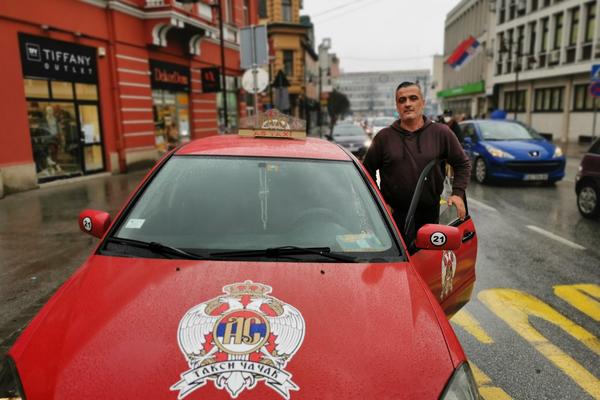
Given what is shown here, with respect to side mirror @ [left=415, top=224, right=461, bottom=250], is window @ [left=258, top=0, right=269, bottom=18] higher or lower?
higher

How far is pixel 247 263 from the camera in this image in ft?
7.59

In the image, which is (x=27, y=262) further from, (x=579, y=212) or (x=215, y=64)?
(x=215, y=64)

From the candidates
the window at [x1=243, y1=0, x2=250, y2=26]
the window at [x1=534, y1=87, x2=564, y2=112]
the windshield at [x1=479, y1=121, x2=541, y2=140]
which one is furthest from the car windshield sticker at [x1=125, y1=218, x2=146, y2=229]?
the window at [x1=534, y1=87, x2=564, y2=112]

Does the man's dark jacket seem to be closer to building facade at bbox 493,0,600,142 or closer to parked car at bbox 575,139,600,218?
parked car at bbox 575,139,600,218

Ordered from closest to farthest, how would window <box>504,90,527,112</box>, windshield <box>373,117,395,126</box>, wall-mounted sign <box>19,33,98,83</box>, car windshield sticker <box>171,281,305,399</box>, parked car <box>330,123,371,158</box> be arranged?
car windshield sticker <box>171,281,305,399</box>, wall-mounted sign <box>19,33,98,83</box>, parked car <box>330,123,371,158</box>, windshield <box>373,117,395,126</box>, window <box>504,90,527,112</box>

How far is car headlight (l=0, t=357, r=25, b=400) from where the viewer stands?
1.64 metres

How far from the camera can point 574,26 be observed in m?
30.6

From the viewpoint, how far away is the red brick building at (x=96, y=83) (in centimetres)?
1111

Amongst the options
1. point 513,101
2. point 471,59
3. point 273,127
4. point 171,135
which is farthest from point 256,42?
point 471,59

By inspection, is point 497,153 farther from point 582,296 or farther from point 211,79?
point 211,79

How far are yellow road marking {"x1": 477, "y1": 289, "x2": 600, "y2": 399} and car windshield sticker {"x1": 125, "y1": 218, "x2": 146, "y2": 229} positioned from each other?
2932mm

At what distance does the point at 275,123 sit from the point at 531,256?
4.14m

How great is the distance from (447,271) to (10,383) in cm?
255

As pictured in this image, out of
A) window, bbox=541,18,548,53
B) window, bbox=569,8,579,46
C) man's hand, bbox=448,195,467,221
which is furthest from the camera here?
window, bbox=541,18,548,53
